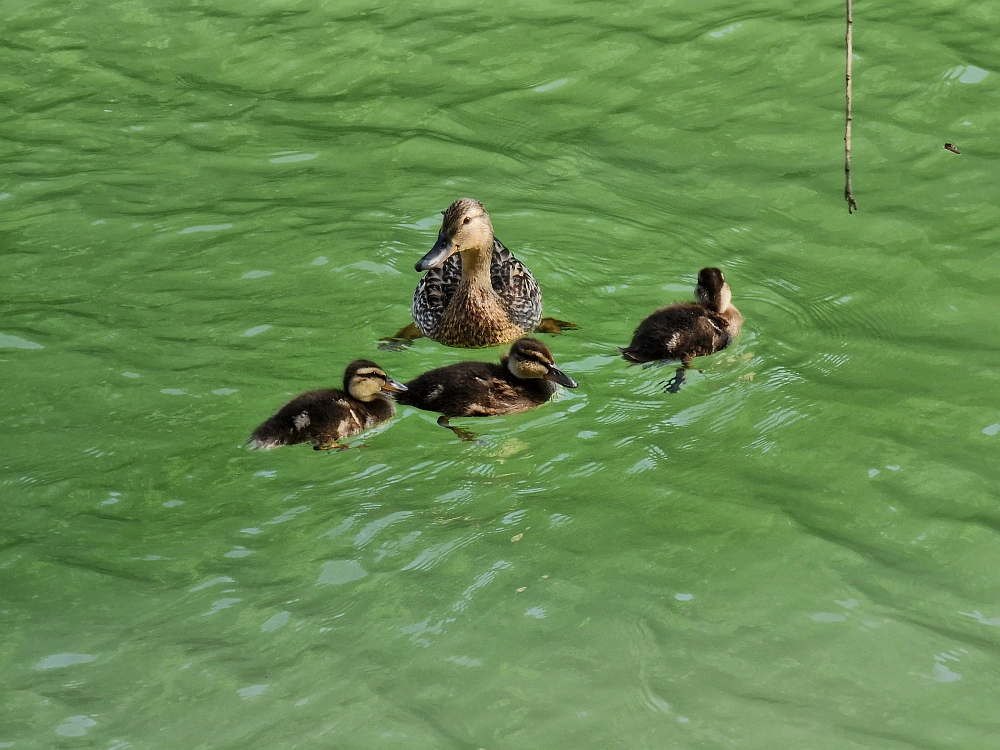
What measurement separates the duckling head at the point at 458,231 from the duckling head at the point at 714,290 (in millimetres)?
1205

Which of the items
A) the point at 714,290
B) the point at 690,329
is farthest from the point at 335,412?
the point at 714,290

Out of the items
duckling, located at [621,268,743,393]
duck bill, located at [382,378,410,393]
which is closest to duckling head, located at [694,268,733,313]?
duckling, located at [621,268,743,393]

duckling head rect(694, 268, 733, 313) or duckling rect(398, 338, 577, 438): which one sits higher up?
duckling head rect(694, 268, 733, 313)

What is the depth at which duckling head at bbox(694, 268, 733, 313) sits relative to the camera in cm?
638

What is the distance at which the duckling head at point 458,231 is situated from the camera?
Answer: 22.1ft

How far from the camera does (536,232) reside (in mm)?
7711

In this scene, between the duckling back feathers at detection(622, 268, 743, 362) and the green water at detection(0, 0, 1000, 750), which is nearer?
the green water at detection(0, 0, 1000, 750)

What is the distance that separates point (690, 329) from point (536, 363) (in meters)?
0.78

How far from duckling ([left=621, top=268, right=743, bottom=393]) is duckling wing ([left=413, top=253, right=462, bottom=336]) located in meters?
1.16

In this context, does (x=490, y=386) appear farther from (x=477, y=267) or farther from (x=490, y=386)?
(x=477, y=267)

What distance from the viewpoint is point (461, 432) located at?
584 cm

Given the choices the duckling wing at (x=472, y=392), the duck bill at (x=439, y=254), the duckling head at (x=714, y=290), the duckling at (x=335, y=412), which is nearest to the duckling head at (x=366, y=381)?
the duckling at (x=335, y=412)

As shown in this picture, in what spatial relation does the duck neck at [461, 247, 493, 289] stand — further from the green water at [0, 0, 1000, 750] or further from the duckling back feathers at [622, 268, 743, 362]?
the duckling back feathers at [622, 268, 743, 362]

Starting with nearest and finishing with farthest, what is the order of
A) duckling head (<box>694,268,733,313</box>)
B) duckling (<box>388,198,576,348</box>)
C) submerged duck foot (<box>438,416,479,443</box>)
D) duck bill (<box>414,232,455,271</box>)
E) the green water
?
the green water
submerged duck foot (<box>438,416,479,443</box>)
duckling head (<box>694,268,733,313</box>)
duck bill (<box>414,232,455,271</box>)
duckling (<box>388,198,576,348</box>)
